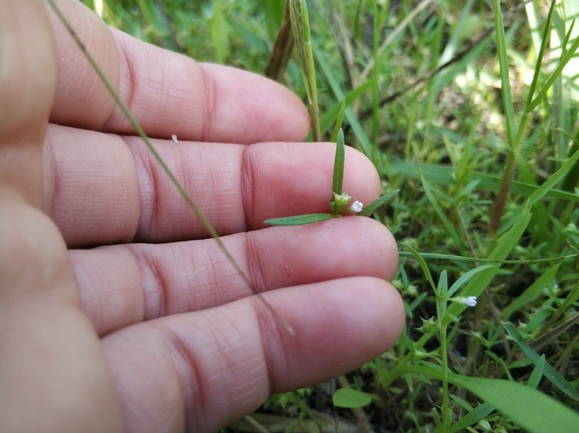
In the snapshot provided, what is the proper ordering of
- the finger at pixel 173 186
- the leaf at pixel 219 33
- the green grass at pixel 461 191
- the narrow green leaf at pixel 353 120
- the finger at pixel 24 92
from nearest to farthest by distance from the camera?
the finger at pixel 24 92 → the green grass at pixel 461 191 → the finger at pixel 173 186 → the narrow green leaf at pixel 353 120 → the leaf at pixel 219 33

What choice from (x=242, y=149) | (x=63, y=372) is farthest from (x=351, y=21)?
(x=63, y=372)

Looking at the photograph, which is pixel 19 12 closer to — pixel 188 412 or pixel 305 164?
pixel 305 164

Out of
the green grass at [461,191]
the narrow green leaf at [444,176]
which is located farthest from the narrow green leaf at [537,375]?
the narrow green leaf at [444,176]

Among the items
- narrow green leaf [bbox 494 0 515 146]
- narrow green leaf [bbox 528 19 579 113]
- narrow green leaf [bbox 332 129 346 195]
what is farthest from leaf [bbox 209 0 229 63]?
narrow green leaf [bbox 528 19 579 113]

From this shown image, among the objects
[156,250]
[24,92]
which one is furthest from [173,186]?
[24,92]

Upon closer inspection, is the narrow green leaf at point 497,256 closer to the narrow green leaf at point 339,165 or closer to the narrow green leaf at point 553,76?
the narrow green leaf at point 553,76

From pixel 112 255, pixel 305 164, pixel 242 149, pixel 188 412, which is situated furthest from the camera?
pixel 242 149
